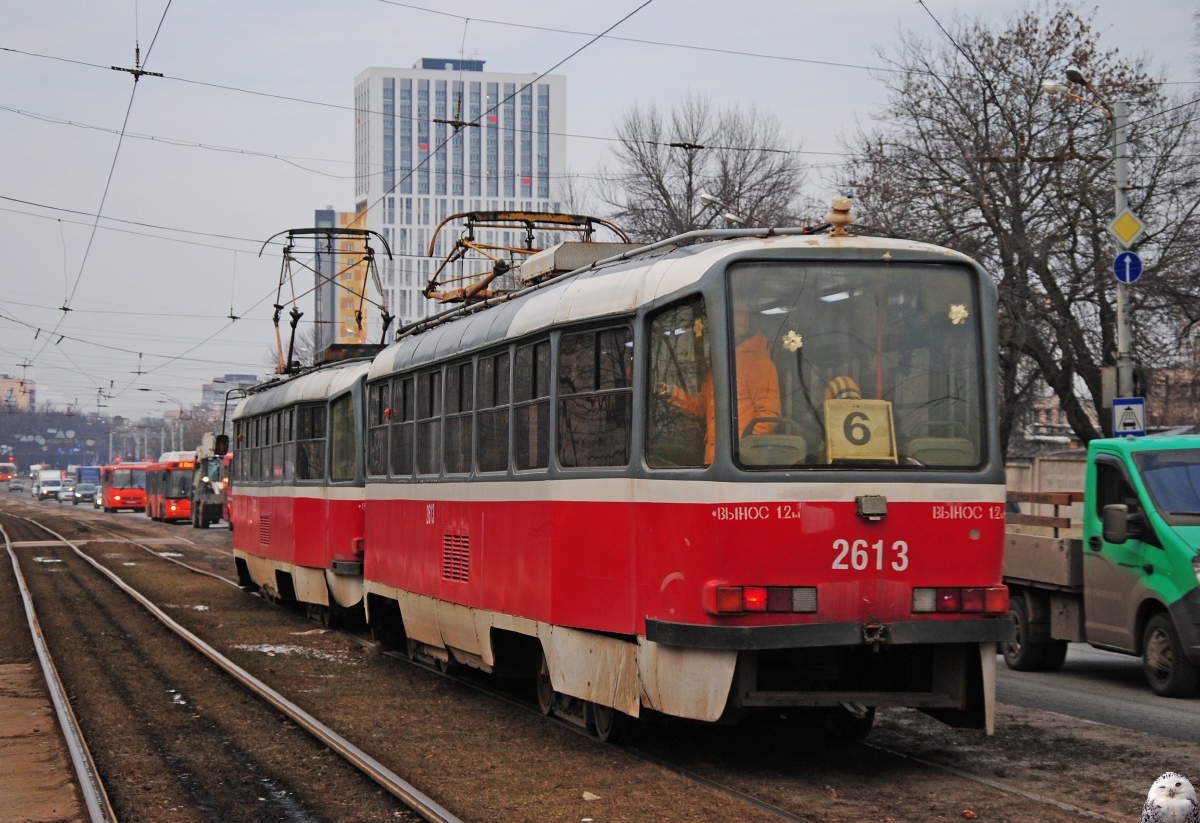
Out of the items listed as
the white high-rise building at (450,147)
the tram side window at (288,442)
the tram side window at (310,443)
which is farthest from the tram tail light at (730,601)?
the white high-rise building at (450,147)

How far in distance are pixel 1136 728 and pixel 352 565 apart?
819cm

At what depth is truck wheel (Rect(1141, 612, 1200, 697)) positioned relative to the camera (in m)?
10.8

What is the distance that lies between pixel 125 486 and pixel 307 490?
6406cm

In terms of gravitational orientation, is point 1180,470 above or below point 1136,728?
above

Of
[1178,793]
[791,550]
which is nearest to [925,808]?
[791,550]

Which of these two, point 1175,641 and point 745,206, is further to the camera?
point 745,206

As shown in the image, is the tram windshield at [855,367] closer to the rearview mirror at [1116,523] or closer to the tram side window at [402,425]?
the rearview mirror at [1116,523]

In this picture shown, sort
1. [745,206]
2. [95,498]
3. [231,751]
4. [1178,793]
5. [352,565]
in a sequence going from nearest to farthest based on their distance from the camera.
Result: [1178,793]
[231,751]
[352,565]
[745,206]
[95,498]

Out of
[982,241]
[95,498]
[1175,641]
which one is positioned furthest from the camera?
[95,498]

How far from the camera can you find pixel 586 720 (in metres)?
9.12

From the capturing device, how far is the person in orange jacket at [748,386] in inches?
291

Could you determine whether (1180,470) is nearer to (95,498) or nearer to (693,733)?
(693,733)

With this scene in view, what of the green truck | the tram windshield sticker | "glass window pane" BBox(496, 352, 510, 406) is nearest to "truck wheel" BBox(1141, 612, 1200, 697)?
the green truck

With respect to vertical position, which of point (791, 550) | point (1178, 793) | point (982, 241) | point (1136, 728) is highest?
point (982, 241)
